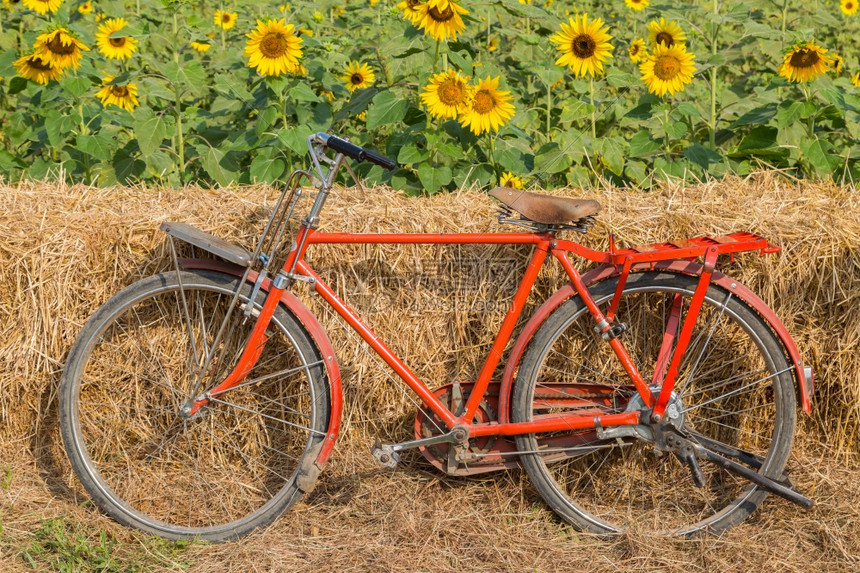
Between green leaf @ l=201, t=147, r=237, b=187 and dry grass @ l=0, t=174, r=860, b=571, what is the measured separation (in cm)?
75

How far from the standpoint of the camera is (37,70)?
179 inches

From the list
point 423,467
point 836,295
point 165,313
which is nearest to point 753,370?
point 836,295

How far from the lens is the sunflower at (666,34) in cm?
430

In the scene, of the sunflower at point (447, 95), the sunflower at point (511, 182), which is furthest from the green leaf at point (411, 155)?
the sunflower at point (511, 182)

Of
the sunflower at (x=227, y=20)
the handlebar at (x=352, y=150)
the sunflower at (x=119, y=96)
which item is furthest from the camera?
the sunflower at (x=227, y=20)

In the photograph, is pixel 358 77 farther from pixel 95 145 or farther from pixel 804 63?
pixel 804 63

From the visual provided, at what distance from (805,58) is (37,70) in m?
3.57

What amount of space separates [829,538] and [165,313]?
256cm

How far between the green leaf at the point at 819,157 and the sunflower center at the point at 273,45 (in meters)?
2.36

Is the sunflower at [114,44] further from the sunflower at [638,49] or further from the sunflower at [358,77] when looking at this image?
the sunflower at [638,49]

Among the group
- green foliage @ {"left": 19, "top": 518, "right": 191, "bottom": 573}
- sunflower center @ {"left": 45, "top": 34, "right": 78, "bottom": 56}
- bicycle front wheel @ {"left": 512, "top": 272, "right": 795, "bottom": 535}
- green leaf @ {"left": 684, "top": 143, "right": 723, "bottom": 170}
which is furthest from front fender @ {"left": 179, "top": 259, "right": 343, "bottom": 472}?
green leaf @ {"left": 684, "top": 143, "right": 723, "bottom": 170}

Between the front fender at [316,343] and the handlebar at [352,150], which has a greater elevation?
the handlebar at [352,150]

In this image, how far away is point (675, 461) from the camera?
3.62m

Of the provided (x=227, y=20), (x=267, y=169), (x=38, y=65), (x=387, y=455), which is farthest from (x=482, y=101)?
(x=227, y=20)
